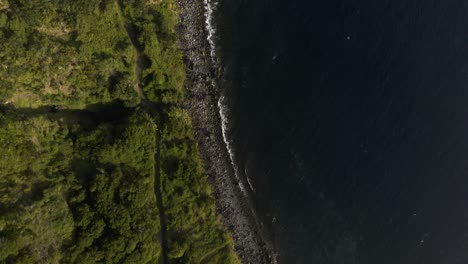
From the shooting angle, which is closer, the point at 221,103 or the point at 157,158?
the point at 157,158

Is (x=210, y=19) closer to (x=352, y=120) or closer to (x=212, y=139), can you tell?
(x=212, y=139)

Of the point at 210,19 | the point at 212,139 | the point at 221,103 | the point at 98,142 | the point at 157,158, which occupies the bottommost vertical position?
the point at 157,158

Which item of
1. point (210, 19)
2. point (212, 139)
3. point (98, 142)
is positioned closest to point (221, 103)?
point (212, 139)

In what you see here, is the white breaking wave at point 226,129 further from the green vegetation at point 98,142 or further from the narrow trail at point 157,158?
the narrow trail at point 157,158

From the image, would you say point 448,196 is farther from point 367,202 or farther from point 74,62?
point 74,62

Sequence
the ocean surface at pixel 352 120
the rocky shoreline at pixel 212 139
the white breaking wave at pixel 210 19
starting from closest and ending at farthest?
1. the rocky shoreline at pixel 212 139
2. the white breaking wave at pixel 210 19
3. the ocean surface at pixel 352 120

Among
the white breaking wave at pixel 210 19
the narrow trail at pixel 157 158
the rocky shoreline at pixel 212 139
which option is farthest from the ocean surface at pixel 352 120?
the narrow trail at pixel 157 158

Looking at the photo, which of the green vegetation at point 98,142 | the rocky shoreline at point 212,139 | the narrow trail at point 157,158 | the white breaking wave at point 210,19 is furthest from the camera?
the white breaking wave at point 210,19
